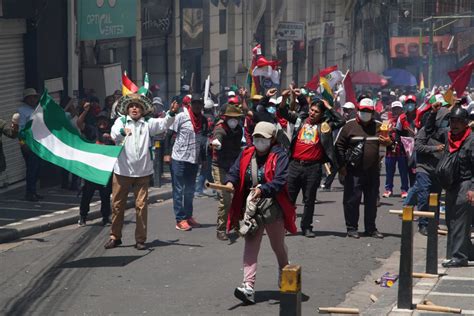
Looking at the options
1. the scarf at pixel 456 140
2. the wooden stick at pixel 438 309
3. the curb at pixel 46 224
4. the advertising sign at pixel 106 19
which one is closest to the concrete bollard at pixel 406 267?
the wooden stick at pixel 438 309

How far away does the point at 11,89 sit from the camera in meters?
18.4

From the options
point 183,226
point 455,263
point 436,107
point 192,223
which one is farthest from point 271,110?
point 455,263

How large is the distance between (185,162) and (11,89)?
566cm

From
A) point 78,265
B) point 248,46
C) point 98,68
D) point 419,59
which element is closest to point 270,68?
point 98,68

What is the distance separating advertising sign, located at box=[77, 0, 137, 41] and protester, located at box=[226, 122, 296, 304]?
11.7 meters

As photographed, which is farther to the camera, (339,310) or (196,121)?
(196,121)

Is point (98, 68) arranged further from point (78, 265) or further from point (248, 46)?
point (248, 46)

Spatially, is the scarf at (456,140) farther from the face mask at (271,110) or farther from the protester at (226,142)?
the face mask at (271,110)

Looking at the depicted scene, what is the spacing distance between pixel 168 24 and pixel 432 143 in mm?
16128

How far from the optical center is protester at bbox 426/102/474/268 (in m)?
11.0

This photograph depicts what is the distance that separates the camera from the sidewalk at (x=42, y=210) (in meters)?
13.8

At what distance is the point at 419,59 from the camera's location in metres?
61.2

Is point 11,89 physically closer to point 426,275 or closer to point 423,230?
point 423,230

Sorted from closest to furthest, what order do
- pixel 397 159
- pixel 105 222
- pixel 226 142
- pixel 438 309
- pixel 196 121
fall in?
1. pixel 438 309
2. pixel 226 142
3. pixel 196 121
4. pixel 105 222
5. pixel 397 159
